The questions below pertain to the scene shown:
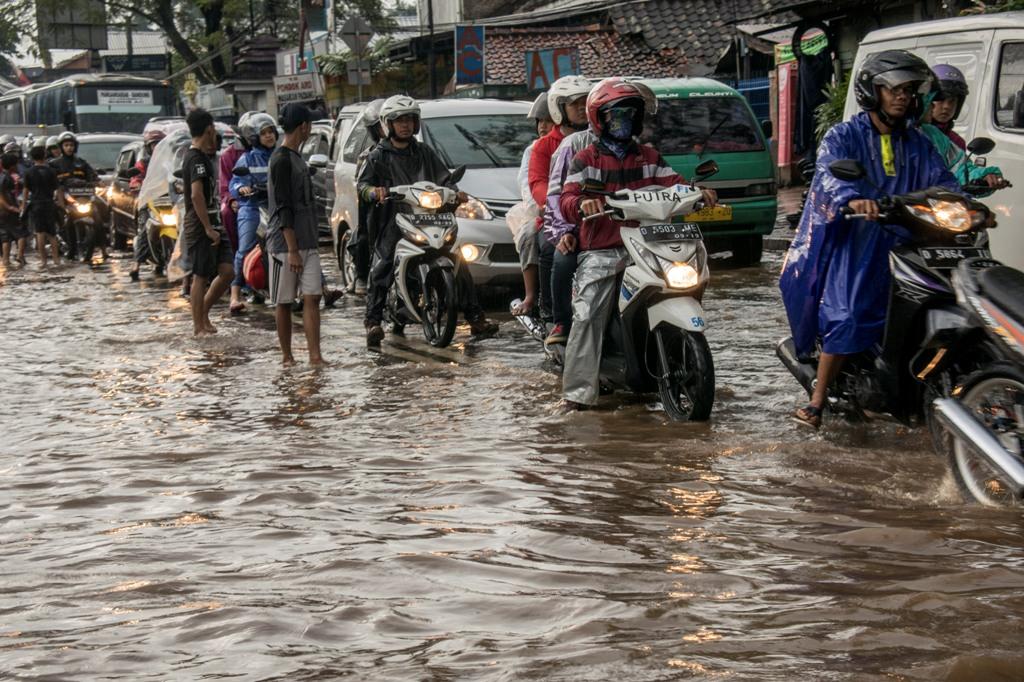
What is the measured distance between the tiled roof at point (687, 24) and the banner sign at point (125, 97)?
46.1ft

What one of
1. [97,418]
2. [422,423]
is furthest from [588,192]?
[97,418]

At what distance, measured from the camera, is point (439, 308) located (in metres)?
11.0

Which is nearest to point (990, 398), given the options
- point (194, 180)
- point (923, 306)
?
point (923, 306)

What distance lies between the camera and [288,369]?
10258 mm

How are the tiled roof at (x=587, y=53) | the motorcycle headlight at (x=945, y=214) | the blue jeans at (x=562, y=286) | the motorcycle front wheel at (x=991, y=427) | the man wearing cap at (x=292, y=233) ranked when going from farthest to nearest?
the tiled roof at (x=587, y=53) < the man wearing cap at (x=292, y=233) < the blue jeans at (x=562, y=286) < the motorcycle headlight at (x=945, y=214) < the motorcycle front wheel at (x=991, y=427)

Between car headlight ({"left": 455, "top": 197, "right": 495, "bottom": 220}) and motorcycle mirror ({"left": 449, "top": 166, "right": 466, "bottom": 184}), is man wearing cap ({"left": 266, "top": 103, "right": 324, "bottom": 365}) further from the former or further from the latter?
car headlight ({"left": 455, "top": 197, "right": 495, "bottom": 220})

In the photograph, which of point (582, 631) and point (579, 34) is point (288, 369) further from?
point (579, 34)

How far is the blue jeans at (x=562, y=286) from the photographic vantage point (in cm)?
847

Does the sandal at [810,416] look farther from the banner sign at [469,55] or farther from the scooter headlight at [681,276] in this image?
the banner sign at [469,55]

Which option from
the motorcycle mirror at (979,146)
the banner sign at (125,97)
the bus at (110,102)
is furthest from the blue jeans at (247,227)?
the banner sign at (125,97)

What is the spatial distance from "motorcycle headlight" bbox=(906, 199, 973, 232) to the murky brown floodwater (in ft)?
3.42

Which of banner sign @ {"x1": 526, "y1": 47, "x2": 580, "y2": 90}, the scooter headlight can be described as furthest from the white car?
banner sign @ {"x1": 526, "y1": 47, "x2": 580, "y2": 90}

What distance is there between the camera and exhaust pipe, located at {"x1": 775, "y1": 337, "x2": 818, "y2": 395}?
23.6 feet

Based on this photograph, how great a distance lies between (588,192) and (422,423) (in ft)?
5.10
